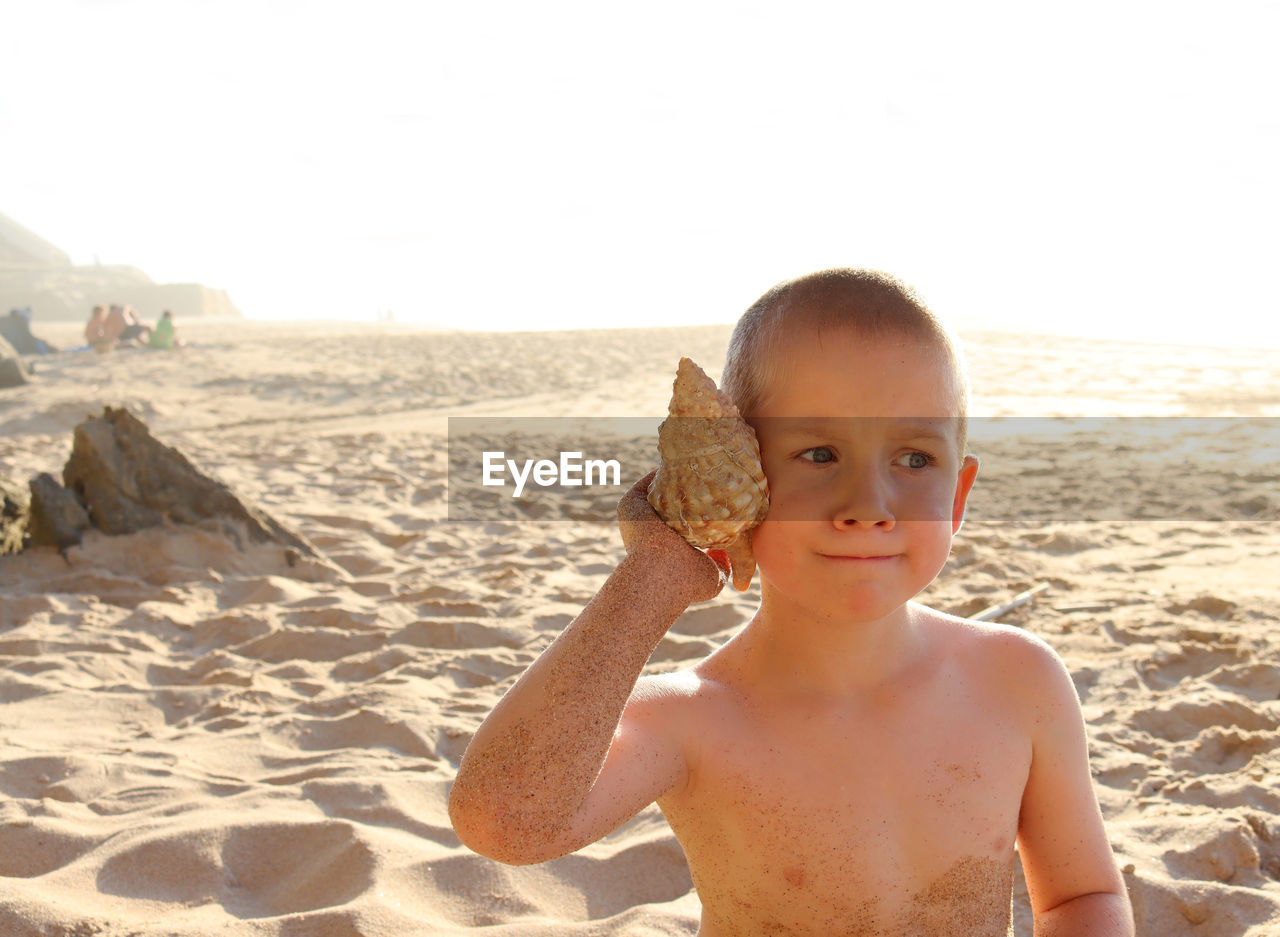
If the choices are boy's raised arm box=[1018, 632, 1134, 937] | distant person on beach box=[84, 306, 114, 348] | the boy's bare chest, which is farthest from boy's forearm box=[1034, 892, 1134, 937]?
distant person on beach box=[84, 306, 114, 348]

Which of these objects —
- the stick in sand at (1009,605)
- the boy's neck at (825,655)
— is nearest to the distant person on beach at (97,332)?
the stick in sand at (1009,605)

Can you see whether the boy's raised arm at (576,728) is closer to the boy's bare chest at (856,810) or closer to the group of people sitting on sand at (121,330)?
the boy's bare chest at (856,810)

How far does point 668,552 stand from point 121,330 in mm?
21129

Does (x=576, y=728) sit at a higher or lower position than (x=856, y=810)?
higher

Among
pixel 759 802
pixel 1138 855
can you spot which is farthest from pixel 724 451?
pixel 1138 855

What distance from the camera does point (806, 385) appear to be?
1.31 meters

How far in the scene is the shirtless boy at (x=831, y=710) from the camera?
1237mm

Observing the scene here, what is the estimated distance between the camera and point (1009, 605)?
4.02m

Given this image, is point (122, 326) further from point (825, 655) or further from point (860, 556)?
point (860, 556)

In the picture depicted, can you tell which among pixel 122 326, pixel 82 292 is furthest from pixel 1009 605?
pixel 82 292

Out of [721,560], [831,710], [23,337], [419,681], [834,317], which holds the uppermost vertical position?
[23,337]

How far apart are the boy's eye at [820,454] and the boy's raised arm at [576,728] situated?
0.62 feet

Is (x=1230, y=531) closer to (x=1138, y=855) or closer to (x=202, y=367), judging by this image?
(x=1138, y=855)

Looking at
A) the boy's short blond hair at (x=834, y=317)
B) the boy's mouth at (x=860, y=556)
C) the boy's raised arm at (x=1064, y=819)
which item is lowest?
the boy's raised arm at (x=1064, y=819)
